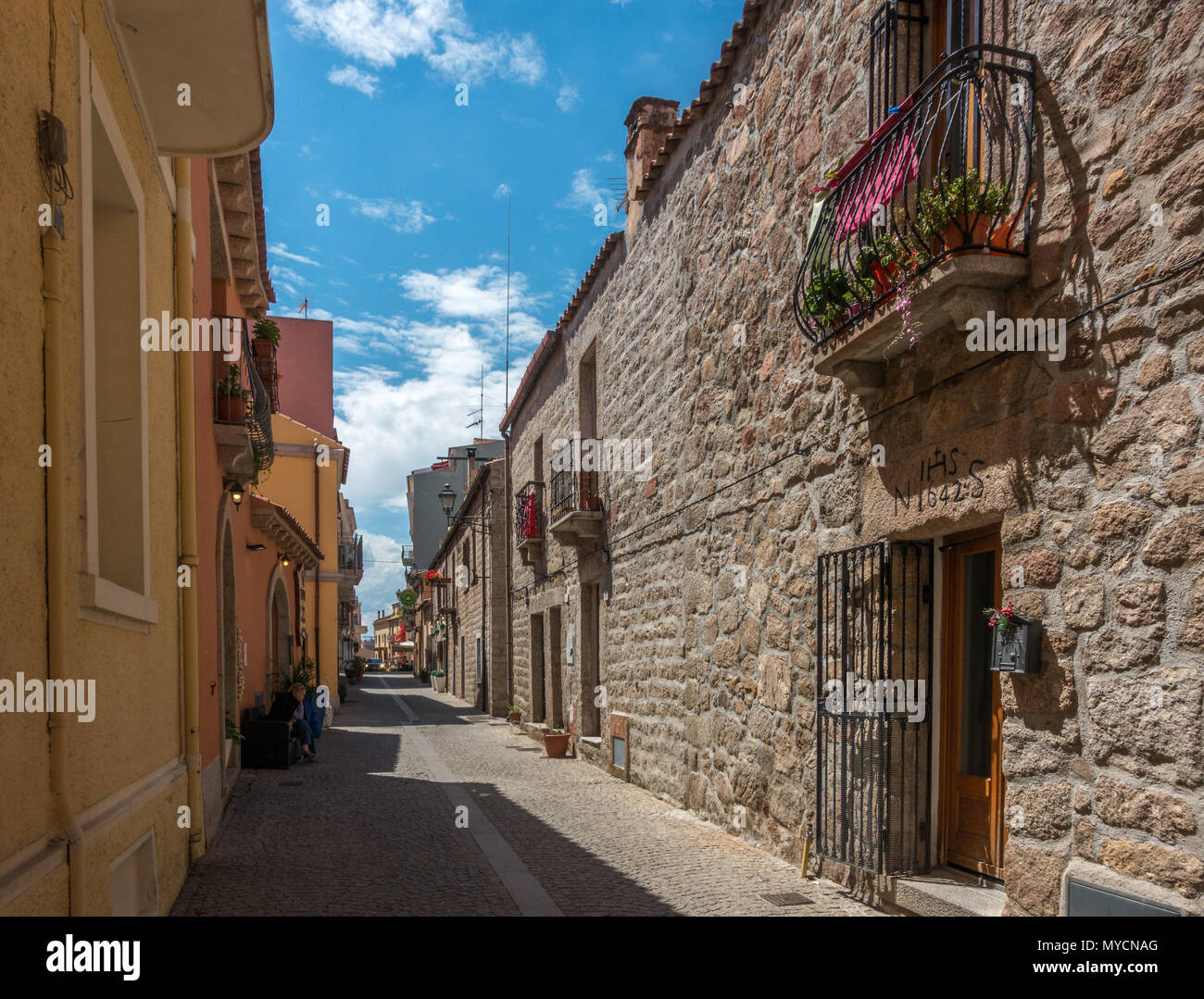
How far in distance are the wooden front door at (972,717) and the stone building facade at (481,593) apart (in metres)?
16.0

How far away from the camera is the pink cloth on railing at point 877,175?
15.5 ft

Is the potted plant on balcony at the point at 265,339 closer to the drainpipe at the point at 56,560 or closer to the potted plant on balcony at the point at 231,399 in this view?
the potted plant on balcony at the point at 231,399

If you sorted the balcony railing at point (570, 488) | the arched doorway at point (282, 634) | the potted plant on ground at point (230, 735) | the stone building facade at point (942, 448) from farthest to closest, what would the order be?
the arched doorway at point (282, 634)
the balcony railing at point (570, 488)
the potted plant on ground at point (230, 735)
the stone building facade at point (942, 448)

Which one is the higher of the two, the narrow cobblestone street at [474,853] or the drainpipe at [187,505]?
the drainpipe at [187,505]

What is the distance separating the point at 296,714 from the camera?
12141 millimetres

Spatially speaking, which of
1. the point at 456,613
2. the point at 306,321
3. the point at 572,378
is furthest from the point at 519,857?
the point at 456,613

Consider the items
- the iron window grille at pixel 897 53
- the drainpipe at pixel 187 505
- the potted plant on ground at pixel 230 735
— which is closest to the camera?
the iron window grille at pixel 897 53

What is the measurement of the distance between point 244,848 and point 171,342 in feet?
12.1

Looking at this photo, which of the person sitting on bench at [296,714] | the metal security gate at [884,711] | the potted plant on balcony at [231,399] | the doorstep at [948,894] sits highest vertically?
the potted plant on balcony at [231,399]

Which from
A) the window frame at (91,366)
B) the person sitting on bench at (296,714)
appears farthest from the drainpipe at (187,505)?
the person sitting on bench at (296,714)

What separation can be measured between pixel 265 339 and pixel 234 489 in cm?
273

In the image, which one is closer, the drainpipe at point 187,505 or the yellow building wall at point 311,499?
the drainpipe at point 187,505
